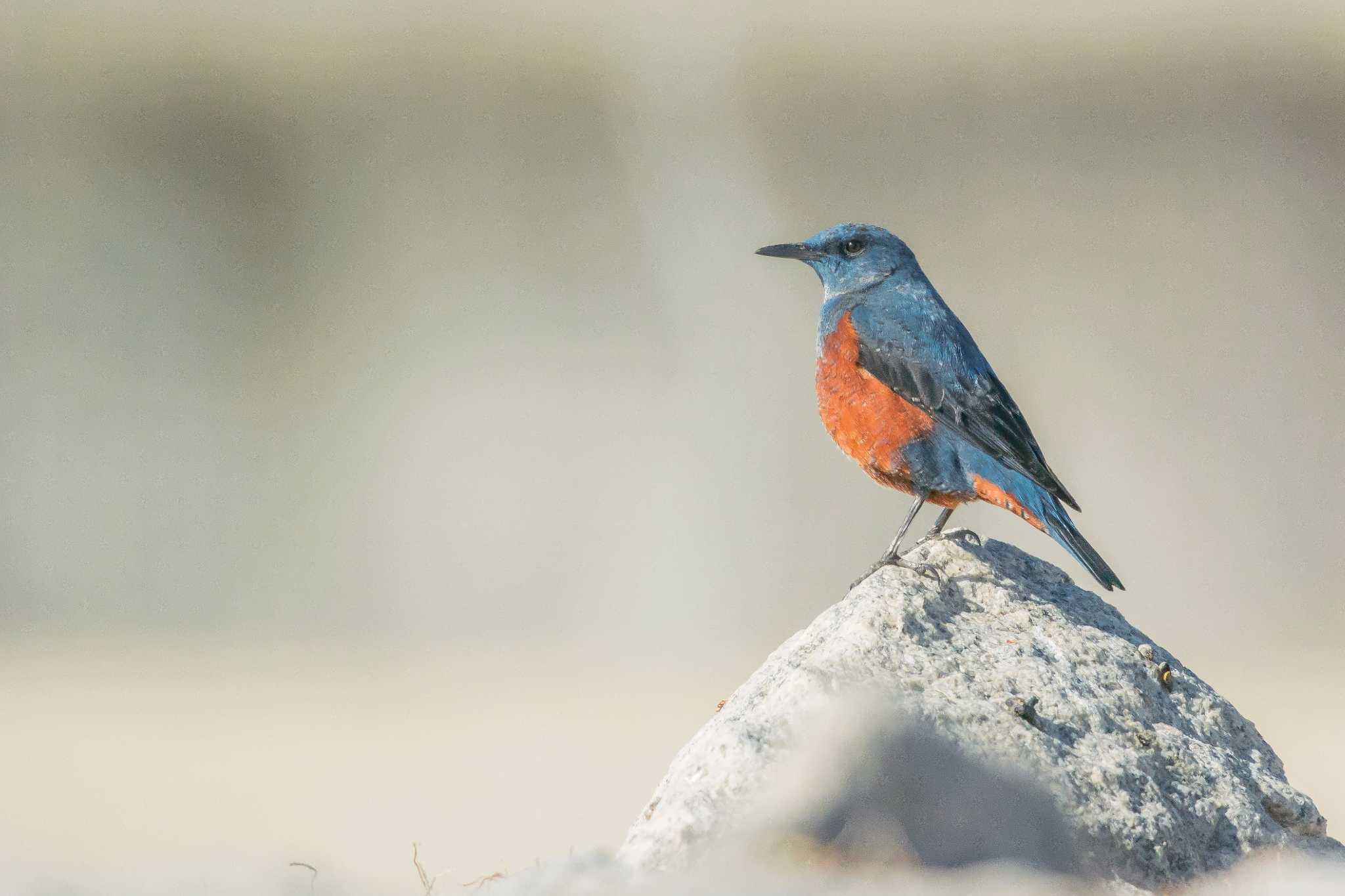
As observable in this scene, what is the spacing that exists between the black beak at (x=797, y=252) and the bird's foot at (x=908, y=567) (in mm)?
1609

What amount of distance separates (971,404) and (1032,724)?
1551 millimetres

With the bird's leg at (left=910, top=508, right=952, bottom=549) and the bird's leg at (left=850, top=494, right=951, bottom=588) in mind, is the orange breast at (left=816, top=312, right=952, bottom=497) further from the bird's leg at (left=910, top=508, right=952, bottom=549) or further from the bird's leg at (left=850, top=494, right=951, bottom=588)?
the bird's leg at (left=850, top=494, right=951, bottom=588)

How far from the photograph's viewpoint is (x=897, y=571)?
411 centimetres

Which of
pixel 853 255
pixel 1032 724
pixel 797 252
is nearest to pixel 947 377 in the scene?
pixel 853 255

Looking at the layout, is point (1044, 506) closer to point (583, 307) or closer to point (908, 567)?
point (908, 567)

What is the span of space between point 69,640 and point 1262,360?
40.4 feet

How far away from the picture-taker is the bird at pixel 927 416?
4.69m

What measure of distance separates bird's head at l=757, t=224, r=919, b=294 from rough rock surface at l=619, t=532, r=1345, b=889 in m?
1.54

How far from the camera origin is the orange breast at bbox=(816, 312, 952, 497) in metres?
4.84

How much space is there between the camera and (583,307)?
16.1m

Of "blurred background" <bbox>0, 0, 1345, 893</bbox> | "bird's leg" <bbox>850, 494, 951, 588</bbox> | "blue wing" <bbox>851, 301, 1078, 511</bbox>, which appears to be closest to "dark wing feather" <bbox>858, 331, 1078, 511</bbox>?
"blue wing" <bbox>851, 301, 1078, 511</bbox>

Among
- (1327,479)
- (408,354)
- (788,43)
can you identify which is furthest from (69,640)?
(1327,479)

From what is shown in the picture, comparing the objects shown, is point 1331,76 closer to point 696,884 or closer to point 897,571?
point 897,571

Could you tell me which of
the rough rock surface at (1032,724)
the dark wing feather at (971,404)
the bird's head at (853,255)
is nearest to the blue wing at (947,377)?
the dark wing feather at (971,404)
